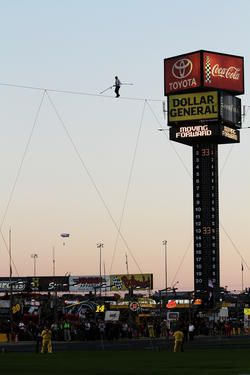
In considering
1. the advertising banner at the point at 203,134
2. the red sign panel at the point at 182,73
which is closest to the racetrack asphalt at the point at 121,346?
the advertising banner at the point at 203,134

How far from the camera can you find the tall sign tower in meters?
180

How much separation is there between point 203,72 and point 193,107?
291 inches

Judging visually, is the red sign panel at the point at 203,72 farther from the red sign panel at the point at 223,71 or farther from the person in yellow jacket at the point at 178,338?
the person in yellow jacket at the point at 178,338

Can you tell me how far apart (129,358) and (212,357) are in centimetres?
436

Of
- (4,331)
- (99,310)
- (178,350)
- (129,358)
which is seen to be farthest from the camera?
(99,310)

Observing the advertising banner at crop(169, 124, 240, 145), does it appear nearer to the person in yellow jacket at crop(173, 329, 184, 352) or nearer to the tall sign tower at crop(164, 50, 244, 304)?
the tall sign tower at crop(164, 50, 244, 304)

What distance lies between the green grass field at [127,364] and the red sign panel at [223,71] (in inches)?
5065

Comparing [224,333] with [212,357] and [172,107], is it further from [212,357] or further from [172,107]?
[172,107]

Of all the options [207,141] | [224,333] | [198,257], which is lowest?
[224,333]

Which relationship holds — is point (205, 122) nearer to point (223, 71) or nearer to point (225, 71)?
point (223, 71)

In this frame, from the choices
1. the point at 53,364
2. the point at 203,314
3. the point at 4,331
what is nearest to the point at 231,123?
the point at 203,314

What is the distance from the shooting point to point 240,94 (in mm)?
184500

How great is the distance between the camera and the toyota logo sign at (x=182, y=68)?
180125mm

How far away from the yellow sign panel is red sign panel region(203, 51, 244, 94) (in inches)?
95.4
